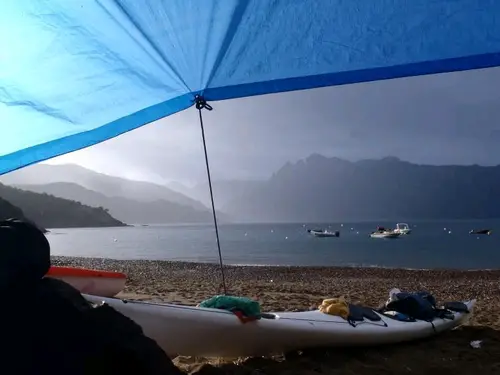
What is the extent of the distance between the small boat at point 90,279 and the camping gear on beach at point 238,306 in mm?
691

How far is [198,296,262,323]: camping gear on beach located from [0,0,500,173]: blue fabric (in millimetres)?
1529

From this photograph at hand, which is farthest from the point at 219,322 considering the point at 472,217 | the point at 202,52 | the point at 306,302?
the point at 472,217

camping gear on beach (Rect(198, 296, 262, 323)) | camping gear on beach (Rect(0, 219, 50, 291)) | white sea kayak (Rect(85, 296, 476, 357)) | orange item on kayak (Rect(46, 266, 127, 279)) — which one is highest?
camping gear on beach (Rect(0, 219, 50, 291))

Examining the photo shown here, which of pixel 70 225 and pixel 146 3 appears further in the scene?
pixel 70 225

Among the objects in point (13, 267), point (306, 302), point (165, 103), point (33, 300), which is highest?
point (165, 103)

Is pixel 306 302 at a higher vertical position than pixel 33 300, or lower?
lower

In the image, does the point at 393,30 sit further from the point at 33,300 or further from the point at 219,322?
the point at 33,300

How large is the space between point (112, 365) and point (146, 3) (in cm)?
218

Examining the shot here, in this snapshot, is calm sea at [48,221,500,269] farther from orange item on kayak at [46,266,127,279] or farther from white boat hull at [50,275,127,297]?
orange item on kayak at [46,266,127,279]

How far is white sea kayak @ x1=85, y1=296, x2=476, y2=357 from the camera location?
9.18 ft

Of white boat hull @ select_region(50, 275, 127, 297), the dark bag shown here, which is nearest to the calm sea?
the dark bag

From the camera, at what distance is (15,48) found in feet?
9.71

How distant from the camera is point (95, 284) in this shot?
130 inches

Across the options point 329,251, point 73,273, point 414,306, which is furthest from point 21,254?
point 329,251
